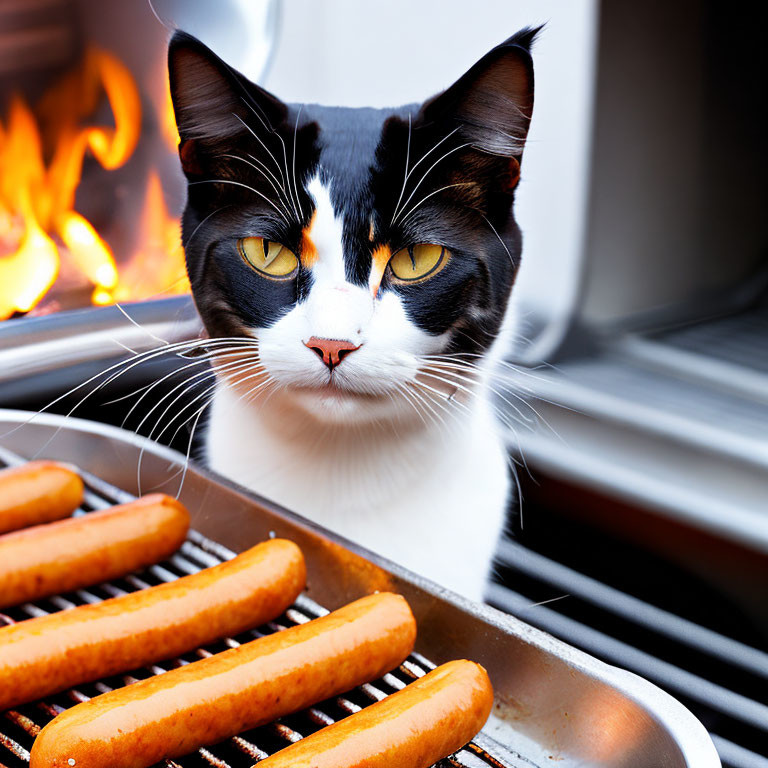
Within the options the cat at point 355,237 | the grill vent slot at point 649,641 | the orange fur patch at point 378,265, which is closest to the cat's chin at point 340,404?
the cat at point 355,237

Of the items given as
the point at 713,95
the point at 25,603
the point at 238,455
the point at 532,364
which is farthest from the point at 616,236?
the point at 25,603

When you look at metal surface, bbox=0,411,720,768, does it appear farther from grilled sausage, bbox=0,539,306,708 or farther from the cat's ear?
the cat's ear

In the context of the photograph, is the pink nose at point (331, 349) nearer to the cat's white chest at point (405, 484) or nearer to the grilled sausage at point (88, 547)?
the cat's white chest at point (405, 484)

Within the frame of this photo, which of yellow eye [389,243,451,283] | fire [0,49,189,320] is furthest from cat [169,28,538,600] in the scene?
fire [0,49,189,320]

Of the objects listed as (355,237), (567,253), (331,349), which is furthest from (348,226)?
(567,253)

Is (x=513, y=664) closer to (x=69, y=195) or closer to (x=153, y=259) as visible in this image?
(x=153, y=259)
